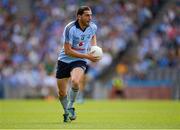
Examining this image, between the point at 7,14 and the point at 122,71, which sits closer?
the point at 122,71

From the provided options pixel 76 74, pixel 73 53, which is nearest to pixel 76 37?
pixel 73 53

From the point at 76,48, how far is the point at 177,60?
55.9 ft

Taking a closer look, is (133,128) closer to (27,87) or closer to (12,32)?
(27,87)

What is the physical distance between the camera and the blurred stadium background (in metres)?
30.3

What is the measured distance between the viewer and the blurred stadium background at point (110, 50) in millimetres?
30281

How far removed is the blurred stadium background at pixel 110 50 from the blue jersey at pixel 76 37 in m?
16.4

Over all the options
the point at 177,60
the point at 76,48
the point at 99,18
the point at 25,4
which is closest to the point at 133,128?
the point at 76,48

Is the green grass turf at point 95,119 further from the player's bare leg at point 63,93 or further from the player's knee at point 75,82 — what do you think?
the player's knee at point 75,82

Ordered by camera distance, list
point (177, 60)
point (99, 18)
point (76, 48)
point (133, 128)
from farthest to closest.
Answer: point (99, 18) < point (177, 60) < point (76, 48) < point (133, 128)

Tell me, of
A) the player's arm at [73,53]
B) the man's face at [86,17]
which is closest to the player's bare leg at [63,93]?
the player's arm at [73,53]

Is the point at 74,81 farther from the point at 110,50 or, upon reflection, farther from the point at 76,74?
the point at 110,50

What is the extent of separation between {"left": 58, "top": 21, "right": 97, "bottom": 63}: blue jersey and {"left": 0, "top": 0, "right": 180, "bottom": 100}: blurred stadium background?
16351 mm

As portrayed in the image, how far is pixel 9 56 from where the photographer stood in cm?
3259

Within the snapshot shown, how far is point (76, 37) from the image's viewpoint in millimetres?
13367
